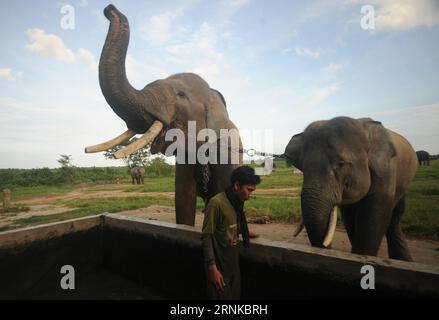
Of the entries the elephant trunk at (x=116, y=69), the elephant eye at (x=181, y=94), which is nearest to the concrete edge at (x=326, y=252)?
the elephant trunk at (x=116, y=69)

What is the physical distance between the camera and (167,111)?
3.23m

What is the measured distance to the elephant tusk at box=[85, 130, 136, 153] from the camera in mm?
2742

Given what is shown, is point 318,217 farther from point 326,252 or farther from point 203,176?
point 203,176

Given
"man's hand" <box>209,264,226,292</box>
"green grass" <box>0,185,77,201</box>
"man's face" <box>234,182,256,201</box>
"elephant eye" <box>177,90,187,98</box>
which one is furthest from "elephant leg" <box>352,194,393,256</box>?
"green grass" <box>0,185,77,201</box>

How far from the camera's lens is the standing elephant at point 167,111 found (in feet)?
8.78

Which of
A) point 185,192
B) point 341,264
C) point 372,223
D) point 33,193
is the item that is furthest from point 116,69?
point 33,193

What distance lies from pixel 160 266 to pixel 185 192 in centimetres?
119

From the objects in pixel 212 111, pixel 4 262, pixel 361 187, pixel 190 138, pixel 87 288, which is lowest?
pixel 87 288

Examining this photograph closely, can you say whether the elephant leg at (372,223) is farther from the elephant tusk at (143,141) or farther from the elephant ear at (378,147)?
the elephant tusk at (143,141)

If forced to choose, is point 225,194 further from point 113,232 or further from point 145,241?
point 113,232

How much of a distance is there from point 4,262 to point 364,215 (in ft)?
13.9

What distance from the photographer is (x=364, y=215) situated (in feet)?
10.9

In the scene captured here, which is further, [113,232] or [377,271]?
[113,232]

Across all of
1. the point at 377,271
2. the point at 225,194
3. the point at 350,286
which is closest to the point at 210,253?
the point at 225,194
